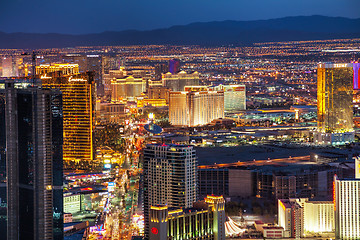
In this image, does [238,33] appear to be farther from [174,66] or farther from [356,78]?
[356,78]

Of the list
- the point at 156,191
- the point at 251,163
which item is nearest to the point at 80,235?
the point at 156,191

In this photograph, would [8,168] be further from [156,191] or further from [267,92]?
[267,92]

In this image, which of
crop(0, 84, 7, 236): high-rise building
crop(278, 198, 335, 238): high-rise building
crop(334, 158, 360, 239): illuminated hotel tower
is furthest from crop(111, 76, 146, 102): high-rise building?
crop(0, 84, 7, 236): high-rise building

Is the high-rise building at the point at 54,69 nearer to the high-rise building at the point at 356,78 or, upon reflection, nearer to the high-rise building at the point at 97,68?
the high-rise building at the point at 97,68

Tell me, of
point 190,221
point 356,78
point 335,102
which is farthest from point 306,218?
point 356,78

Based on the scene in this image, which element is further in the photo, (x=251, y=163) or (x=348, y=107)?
(x=348, y=107)

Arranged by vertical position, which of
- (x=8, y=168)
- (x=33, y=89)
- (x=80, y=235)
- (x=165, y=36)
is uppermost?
(x=165, y=36)

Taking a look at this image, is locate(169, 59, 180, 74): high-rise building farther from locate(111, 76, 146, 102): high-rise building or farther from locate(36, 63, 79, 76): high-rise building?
locate(36, 63, 79, 76): high-rise building

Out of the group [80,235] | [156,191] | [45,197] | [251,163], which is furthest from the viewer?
[251,163]
